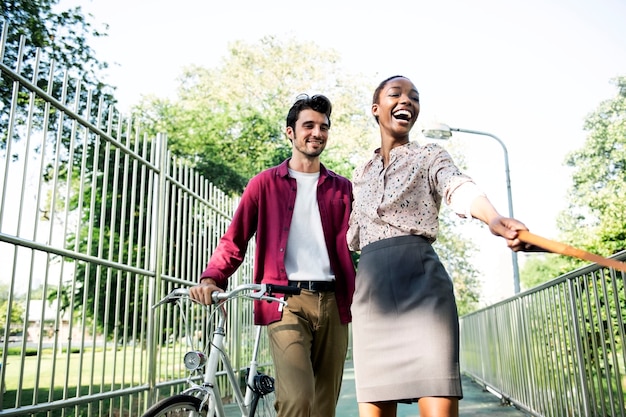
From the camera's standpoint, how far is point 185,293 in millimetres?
2830

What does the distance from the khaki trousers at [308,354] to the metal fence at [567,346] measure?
1460 mm

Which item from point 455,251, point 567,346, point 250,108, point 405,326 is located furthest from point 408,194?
point 455,251

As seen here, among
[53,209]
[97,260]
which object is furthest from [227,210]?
[53,209]

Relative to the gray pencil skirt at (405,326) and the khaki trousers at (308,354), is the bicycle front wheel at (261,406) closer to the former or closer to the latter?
the khaki trousers at (308,354)

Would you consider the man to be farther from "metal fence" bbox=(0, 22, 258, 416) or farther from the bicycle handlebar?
"metal fence" bbox=(0, 22, 258, 416)

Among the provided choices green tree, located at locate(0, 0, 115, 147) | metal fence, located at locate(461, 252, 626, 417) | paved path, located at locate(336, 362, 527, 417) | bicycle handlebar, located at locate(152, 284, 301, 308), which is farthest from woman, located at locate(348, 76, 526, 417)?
green tree, located at locate(0, 0, 115, 147)

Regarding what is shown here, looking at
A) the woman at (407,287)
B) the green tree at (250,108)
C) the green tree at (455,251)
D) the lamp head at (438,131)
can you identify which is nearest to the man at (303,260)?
the woman at (407,287)

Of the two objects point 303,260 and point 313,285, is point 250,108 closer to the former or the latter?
point 303,260

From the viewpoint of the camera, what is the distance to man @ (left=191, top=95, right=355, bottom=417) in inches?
125

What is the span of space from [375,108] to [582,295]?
2.40 m

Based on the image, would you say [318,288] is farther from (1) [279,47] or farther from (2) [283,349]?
(1) [279,47]

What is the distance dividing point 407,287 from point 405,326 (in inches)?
5.5

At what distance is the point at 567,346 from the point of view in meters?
4.82

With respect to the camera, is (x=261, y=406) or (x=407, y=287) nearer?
(x=407, y=287)
